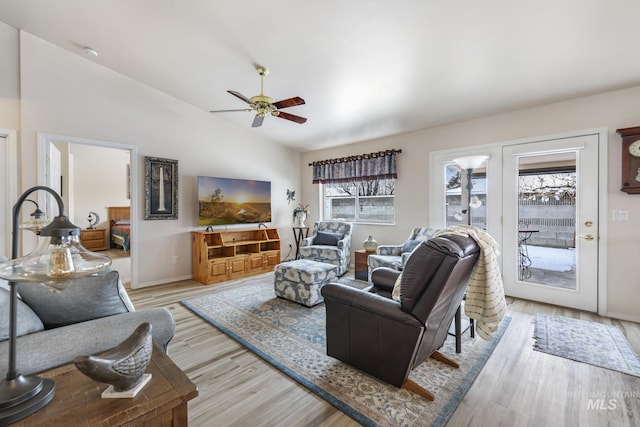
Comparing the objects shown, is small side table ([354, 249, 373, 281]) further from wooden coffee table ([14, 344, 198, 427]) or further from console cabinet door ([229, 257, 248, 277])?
wooden coffee table ([14, 344, 198, 427])

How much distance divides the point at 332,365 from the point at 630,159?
3666 mm

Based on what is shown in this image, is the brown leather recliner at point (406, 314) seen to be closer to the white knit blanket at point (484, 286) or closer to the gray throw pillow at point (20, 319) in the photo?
the white knit blanket at point (484, 286)

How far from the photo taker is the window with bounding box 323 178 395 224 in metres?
5.16

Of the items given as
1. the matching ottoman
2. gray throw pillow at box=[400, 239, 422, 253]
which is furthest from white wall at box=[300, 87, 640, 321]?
the matching ottoman

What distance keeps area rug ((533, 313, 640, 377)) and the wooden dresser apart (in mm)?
9190

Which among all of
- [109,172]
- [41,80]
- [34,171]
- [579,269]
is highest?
[41,80]

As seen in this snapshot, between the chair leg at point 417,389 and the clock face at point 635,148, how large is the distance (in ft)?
10.7

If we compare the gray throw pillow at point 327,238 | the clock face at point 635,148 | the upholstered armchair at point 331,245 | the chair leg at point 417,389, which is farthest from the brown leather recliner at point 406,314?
the gray throw pillow at point 327,238

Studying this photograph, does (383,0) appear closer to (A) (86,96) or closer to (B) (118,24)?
(B) (118,24)

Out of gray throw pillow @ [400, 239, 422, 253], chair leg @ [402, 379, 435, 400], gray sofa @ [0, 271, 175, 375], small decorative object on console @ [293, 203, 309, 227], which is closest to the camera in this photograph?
gray sofa @ [0, 271, 175, 375]

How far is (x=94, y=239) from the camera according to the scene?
739 cm

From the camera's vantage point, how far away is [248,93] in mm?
3998

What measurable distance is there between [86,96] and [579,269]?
658 cm

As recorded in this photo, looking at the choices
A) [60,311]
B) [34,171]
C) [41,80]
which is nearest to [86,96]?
[41,80]
